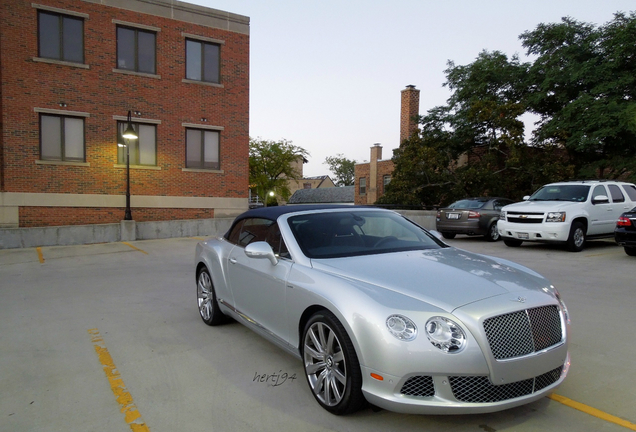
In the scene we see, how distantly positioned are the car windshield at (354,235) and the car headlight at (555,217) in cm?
837

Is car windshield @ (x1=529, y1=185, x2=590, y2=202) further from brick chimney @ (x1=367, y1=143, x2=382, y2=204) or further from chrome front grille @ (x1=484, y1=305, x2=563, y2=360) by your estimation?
brick chimney @ (x1=367, y1=143, x2=382, y2=204)

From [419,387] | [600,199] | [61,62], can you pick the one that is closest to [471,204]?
[600,199]

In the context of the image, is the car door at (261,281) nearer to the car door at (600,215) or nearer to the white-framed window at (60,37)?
the car door at (600,215)

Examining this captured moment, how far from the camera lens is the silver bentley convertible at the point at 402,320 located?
112 inches

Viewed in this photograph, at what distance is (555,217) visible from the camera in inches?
465

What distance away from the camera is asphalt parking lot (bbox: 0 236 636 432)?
323cm

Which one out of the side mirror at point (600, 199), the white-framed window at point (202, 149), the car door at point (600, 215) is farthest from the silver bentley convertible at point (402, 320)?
the white-framed window at point (202, 149)

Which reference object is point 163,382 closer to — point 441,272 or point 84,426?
point 84,426

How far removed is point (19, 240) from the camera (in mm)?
15602

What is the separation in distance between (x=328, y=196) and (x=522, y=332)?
59365 millimetres

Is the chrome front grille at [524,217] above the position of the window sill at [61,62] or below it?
below

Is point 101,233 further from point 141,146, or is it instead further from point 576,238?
point 576,238

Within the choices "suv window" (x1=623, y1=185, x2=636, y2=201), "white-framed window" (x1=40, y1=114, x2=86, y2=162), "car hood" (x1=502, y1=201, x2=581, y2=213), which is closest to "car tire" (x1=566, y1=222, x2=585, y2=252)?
"car hood" (x1=502, y1=201, x2=581, y2=213)

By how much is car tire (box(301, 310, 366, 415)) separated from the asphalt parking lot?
0.13m
